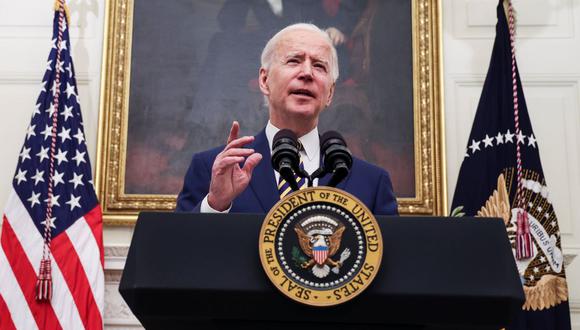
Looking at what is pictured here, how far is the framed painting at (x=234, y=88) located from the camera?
5.00 metres

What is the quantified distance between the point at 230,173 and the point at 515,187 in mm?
3161

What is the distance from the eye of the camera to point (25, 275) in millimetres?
4387

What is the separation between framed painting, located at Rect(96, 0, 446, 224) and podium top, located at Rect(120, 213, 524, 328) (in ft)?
11.3

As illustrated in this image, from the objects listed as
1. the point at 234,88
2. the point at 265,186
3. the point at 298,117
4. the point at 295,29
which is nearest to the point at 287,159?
the point at 265,186

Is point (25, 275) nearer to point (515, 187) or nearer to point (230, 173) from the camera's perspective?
point (230, 173)

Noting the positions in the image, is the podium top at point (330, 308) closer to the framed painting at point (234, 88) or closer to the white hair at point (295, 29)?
the white hair at point (295, 29)

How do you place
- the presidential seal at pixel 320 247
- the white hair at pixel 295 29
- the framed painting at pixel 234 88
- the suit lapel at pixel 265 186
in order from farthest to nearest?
the framed painting at pixel 234 88
the white hair at pixel 295 29
the suit lapel at pixel 265 186
the presidential seal at pixel 320 247

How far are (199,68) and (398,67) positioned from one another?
148cm

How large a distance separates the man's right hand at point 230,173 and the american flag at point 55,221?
2793 millimetres

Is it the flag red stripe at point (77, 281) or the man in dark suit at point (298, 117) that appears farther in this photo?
the flag red stripe at point (77, 281)

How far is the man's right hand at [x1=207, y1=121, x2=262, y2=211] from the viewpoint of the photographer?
1.79 metres

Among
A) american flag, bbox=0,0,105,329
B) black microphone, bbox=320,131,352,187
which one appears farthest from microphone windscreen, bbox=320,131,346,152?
american flag, bbox=0,0,105,329

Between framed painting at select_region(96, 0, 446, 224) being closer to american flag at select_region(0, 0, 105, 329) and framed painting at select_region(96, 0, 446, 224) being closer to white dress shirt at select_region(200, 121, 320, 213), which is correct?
american flag at select_region(0, 0, 105, 329)

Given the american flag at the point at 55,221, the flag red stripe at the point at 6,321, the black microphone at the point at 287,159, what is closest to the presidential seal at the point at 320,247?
the black microphone at the point at 287,159
